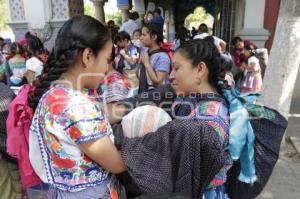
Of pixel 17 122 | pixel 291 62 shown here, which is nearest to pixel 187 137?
pixel 17 122

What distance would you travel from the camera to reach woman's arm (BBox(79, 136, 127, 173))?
119cm

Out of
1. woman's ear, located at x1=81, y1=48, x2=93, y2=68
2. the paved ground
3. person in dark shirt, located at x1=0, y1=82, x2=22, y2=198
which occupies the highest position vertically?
woman's ear, located at x1=81, y1=48, x2=93, y2=68

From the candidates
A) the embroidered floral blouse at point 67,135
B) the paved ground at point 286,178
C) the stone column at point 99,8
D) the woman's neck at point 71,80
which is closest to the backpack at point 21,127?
the embroidered floral blouse at point 67,135

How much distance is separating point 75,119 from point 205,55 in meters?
0.66

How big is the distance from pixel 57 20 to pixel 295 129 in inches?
199

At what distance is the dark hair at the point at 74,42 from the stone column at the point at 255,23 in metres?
5.31

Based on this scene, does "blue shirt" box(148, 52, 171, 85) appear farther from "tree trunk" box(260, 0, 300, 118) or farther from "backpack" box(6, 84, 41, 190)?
"backpack" box(6, 84, 41, 190)

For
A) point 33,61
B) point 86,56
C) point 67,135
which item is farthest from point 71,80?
point 33,61

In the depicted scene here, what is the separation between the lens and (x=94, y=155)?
1.20m

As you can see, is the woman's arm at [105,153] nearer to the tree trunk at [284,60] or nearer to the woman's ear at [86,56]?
the woman's ear at [86,56]

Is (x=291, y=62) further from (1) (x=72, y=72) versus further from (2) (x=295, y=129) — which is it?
(1) (x=72, y=72)

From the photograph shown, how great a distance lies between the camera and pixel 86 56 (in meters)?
1.25

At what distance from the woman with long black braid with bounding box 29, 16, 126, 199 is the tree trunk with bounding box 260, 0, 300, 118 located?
10.1 feet

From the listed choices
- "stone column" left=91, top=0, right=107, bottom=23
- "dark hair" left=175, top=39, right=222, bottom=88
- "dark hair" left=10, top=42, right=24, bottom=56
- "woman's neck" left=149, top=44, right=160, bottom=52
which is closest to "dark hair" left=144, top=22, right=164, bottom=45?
"woman's neck" left=149, top=44, right=160, bottom=52
